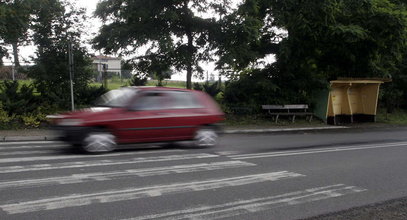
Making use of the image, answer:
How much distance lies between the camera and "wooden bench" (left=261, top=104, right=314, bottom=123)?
20219 millimetres

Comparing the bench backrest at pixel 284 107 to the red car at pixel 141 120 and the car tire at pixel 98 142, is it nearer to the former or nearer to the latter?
the red car at pixel 141 120

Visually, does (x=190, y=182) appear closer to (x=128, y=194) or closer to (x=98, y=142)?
(x=128, y=194)

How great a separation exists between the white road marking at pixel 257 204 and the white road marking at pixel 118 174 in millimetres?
2066

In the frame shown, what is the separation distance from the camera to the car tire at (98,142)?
28.9ft

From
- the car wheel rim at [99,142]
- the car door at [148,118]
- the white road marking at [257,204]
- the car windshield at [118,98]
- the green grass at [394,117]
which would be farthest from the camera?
the green grass at [394,117]

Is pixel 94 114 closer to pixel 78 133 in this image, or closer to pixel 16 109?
pixel 78 133

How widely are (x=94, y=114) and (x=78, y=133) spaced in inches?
22.1

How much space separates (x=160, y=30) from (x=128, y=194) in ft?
39.7

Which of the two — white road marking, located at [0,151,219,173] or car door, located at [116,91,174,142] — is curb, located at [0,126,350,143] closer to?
white road marking, located at [0,151,219,173]

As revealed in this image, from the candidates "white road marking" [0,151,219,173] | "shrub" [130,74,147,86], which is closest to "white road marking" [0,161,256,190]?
"white road marking" [0,151,219,173]

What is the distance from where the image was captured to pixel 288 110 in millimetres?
20953

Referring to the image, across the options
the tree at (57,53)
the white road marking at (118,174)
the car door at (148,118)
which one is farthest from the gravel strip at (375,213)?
the tree at (57,53)

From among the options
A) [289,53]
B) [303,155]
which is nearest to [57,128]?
[303,155]

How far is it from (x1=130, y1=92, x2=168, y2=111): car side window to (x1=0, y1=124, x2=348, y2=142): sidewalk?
2.00 m
